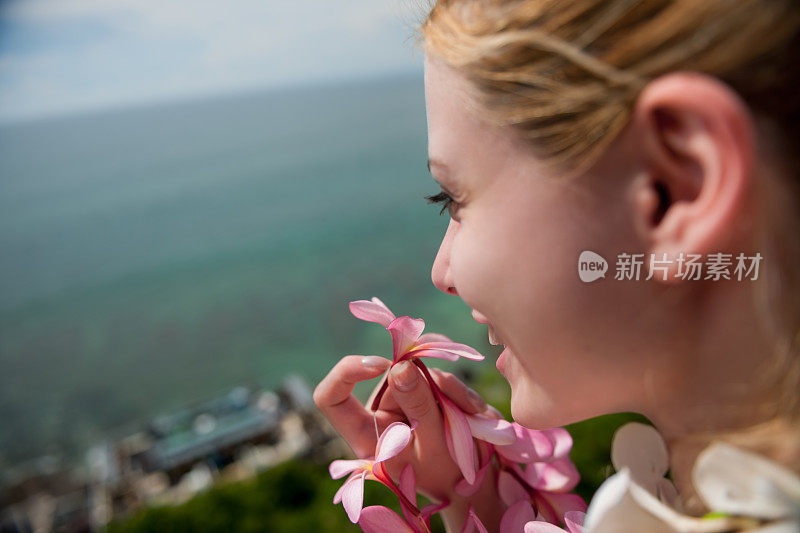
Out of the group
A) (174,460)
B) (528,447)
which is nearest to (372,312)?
(528,447)

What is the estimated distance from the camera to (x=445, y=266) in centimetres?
82

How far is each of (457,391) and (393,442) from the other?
168 millimetres

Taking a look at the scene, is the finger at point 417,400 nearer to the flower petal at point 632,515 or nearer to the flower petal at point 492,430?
the flower petal at point 492,430

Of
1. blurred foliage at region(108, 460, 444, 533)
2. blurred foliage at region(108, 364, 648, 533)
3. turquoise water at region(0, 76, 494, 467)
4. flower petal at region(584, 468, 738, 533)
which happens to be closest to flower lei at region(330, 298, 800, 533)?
flower petal at region(584, 468, 738, 533)

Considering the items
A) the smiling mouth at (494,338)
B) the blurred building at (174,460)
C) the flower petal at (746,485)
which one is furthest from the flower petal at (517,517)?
the blurred building at (174,460)

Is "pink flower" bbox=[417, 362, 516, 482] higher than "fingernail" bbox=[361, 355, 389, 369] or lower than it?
lower

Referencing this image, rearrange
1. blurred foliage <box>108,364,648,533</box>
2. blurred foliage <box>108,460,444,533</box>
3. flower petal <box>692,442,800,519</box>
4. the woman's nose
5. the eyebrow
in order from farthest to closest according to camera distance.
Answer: blurred foliage <box>108,460,444,533</box> < blurred foliage <box>108,364,648,533</box> < the woman's nose < the eyebrow < flower petal <box>692,442,800,519</box>

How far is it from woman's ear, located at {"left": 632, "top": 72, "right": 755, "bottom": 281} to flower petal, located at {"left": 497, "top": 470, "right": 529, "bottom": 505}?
1.87 ft

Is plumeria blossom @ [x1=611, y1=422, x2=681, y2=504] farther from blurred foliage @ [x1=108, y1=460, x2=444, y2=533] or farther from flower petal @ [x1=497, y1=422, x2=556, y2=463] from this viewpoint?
blurred foliage @ [x1=108, y1=460, x2=444, y2=533]

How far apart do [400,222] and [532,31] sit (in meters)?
32.0

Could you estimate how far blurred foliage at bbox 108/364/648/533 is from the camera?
3.69 metres

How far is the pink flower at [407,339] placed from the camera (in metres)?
0.84

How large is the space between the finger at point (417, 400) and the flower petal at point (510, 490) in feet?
0.53

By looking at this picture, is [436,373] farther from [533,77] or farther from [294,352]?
[294,352]
